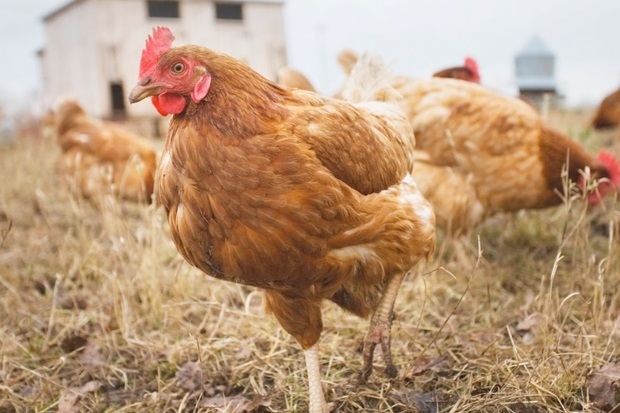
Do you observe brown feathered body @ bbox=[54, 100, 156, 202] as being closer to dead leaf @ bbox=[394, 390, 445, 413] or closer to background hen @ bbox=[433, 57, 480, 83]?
background hen @ bbox=[433, 57, 480, 83]

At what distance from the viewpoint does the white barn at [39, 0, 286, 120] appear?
10.6 m

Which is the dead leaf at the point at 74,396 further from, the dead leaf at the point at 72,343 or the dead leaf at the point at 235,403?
the dead leaf at the point at 235,403

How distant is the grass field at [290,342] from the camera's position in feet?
7.43

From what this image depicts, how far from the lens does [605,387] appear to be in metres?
2.09

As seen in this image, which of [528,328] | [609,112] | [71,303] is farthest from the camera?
[609,112]

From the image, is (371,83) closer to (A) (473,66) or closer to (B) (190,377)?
(B) (190,377)

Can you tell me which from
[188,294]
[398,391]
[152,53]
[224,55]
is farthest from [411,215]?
[188,294]

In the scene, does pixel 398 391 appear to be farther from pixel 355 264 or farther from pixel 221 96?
pixel 221 96

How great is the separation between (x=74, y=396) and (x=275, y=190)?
1426 mm

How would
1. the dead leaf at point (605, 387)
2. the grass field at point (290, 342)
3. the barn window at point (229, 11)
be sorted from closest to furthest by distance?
the dead leaf at point (605, 387) < the grass field at point (290, 342) < the barn window at point (229, 11)

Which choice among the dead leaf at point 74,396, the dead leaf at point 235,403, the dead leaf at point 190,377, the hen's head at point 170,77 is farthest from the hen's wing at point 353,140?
the dead leaf at point 74,396

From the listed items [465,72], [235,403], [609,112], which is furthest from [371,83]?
[609,112]

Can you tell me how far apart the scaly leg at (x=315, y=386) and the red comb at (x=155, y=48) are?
113 centimetres

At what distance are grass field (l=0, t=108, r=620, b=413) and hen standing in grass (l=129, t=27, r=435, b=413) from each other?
20.6 inches
